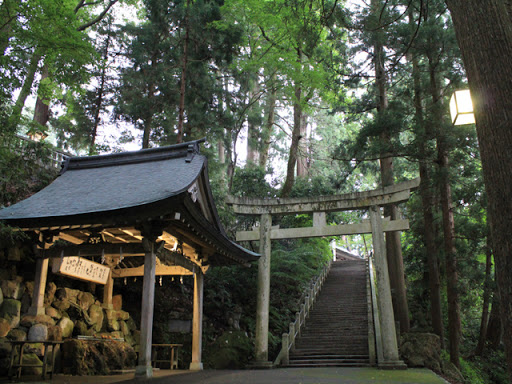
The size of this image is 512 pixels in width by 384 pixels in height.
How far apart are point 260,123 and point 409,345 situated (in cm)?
1416

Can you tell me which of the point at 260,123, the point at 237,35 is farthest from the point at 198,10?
the point at 260,123

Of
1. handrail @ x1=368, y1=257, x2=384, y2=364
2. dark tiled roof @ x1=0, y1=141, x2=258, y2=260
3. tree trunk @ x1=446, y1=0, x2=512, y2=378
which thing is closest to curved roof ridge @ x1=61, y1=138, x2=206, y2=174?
dark tiled roof @ x1=0, y1=141, x2=258, y2=260

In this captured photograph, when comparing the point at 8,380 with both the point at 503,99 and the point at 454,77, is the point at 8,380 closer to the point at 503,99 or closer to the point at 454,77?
the point at 503,99

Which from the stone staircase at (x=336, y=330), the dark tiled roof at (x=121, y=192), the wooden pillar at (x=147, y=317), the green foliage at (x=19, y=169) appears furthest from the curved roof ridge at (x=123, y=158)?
the stone staircase at (x=336, y=330)

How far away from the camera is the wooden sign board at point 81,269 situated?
896 centimetres

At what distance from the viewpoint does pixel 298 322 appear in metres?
13.0

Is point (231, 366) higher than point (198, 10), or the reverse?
point (198, 10)

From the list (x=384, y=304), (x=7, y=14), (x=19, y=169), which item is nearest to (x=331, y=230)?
(x=384, y=304)

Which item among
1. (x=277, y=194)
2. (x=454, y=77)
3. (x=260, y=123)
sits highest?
(x=260, y=123)

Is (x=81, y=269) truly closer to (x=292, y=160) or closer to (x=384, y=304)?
(x=384, y=304)

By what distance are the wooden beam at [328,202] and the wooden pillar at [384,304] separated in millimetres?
378

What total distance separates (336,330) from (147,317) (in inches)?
298

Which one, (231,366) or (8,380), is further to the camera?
(231,366)

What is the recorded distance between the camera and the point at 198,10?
609 inches
